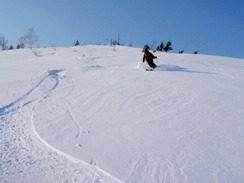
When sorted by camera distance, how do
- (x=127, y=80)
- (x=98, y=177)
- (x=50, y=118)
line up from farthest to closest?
(x=127, y=80)
(x=50, y=118)
(x=98, y=177)

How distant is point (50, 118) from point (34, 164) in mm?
1740

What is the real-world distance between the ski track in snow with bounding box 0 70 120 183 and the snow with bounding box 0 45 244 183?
1 centimetres

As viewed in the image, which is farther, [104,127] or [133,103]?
[133,103]

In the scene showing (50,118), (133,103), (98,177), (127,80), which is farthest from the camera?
(127,80)

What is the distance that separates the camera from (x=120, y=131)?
4.63 metres

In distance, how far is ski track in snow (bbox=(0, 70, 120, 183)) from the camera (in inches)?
129

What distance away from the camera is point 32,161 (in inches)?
141

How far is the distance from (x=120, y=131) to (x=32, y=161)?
171 centimetres

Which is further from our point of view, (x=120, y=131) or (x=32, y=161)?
(x=120, y=131)

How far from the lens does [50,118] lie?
517cm

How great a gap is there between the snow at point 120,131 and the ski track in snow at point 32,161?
0.01 metres

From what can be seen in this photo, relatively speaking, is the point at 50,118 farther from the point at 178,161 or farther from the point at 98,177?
the point at 178,161

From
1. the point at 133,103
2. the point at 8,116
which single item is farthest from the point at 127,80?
the point at 8,116

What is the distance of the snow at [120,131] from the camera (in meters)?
3.46
